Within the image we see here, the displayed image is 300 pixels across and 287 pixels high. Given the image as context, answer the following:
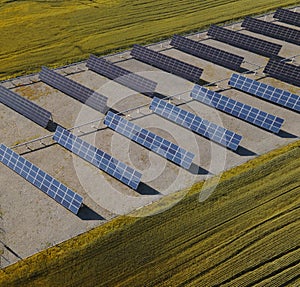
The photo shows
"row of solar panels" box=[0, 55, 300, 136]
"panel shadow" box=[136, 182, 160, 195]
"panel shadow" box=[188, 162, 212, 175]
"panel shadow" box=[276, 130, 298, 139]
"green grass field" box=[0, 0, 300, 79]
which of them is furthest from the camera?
"green grass field" box=[0, 0, 300, 79]

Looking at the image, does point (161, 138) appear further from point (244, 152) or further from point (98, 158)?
point (244, 152)

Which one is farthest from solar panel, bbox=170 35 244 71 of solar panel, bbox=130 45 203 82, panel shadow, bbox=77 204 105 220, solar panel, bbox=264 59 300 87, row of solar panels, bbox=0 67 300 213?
panel shadow, bbox=77 204 105 220

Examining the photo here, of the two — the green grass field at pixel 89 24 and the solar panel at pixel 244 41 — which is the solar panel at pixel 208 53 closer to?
the green grass field at pixel 89 24

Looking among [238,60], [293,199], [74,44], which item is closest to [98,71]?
[74,44]

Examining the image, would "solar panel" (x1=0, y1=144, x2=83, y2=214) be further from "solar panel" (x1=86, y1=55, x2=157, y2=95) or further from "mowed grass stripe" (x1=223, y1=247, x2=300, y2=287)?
"solar panel" (x1=86, y1=55, x2=157, y2=95)


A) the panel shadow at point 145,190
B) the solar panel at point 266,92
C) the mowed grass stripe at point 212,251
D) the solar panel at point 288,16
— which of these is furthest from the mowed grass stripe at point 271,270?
the solar panel at point 288,16

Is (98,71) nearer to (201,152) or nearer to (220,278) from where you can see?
(201,152)
